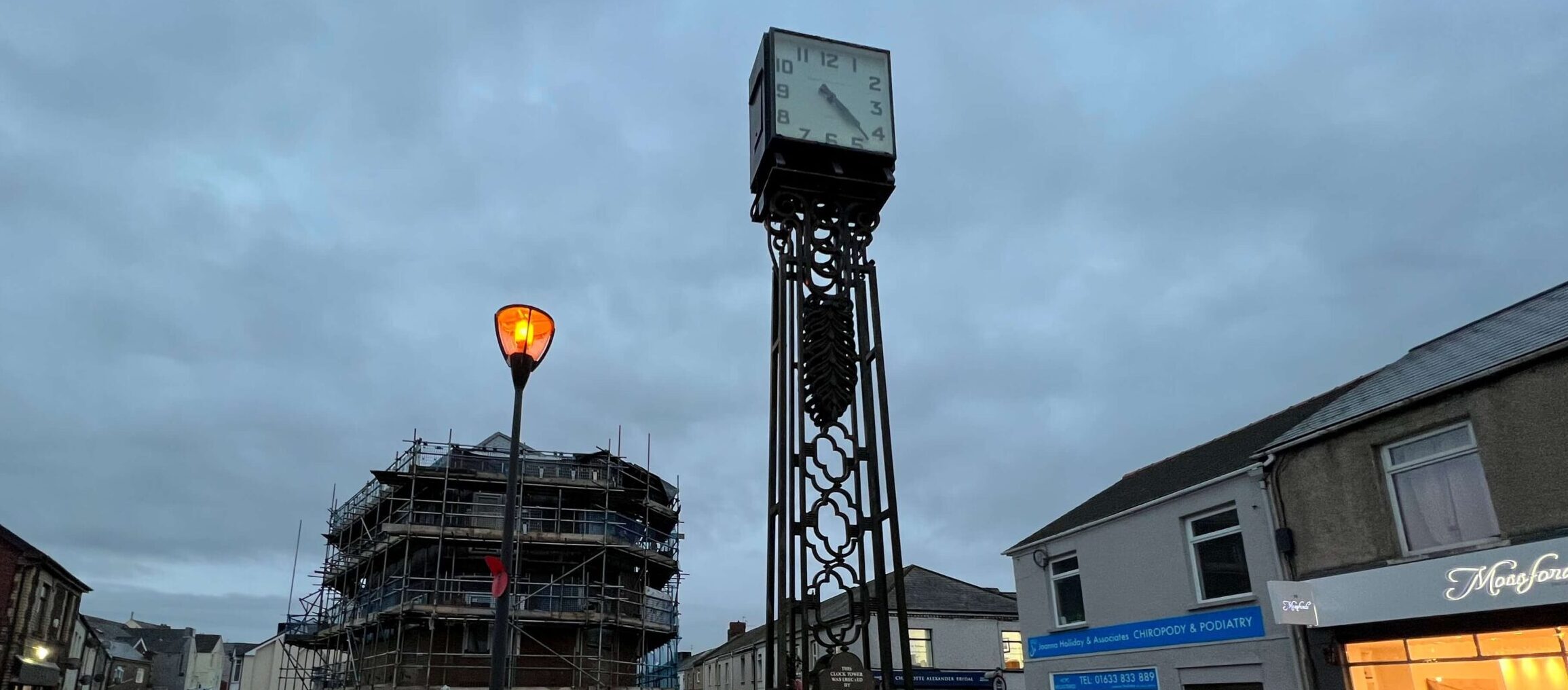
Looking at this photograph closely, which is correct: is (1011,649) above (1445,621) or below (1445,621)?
above

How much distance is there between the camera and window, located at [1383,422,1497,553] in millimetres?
11344

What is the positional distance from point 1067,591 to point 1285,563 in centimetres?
605

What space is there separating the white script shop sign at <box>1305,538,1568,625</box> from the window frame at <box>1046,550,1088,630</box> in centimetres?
588

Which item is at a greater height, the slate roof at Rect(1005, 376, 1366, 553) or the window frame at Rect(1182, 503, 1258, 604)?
the slate roof at Rect(1005, 376, 1366, 553)

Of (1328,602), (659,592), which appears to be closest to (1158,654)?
(1328,602)

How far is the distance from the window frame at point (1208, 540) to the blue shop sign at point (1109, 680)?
1818mm

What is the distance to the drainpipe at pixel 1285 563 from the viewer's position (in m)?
13.2

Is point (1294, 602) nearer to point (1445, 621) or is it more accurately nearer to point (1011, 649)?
point (1445, 621)

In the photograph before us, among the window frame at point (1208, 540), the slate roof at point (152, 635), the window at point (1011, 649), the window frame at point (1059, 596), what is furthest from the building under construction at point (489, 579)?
the slate roof at point (152, 635)

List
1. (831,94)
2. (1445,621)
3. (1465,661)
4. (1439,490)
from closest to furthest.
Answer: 1. (831,94)
2. (1465,661)
3. (1445,621)
4. (1439,490)

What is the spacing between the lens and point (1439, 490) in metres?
11.8

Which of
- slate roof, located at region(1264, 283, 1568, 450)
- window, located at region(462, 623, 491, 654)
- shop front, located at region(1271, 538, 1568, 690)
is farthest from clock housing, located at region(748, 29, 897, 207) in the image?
window, located at region(462, 623, 491, 654)

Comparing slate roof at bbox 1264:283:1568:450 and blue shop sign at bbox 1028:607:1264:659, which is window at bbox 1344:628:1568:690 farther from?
slate roof at bbox 1264:283:1568:450

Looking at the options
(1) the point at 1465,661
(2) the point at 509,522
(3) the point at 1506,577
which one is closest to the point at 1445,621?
(1) the point at 1465,661
